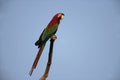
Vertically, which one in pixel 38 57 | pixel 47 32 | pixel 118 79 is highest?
pixel 118 79

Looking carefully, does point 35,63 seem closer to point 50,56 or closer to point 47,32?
point 50,56

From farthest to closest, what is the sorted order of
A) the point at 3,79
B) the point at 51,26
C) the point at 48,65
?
1. the point at 3,79
2. the point at 51,26
3. the point at 48,65

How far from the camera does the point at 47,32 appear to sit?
5.07m

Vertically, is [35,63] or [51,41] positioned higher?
[51,41]

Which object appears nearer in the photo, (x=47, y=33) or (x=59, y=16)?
(x=47, y=33)

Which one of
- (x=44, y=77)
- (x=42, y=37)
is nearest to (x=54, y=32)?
(x=42, y=37)

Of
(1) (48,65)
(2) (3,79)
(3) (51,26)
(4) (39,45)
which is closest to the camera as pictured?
(1) (48,65)

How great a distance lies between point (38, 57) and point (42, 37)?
593 mm

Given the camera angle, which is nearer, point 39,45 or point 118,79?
point 39,45

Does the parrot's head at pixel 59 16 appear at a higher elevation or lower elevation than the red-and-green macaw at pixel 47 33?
higher

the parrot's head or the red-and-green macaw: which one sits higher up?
the parrot's head

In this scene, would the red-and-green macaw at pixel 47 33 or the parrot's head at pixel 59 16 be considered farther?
the parrot's head at pixel 59 16

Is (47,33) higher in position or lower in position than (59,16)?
lower

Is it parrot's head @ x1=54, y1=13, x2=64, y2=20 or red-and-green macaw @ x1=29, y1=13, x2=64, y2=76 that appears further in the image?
parrot's head @ x1=54, y1=13, x2=64, y2=20
